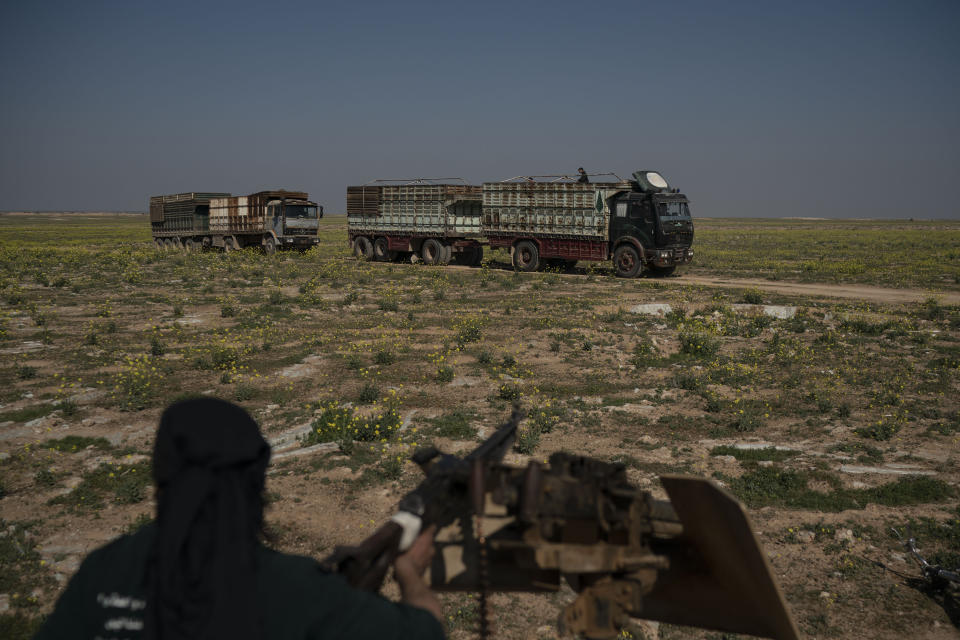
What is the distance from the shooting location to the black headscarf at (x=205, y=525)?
4.14 feet

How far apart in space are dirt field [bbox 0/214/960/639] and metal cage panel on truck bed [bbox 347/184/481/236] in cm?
867

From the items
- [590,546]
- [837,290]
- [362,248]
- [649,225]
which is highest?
[649,225]

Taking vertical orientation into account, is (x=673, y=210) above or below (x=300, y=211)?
below

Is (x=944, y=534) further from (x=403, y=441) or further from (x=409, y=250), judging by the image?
(x=409, y=250)

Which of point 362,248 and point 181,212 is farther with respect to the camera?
point 181,212

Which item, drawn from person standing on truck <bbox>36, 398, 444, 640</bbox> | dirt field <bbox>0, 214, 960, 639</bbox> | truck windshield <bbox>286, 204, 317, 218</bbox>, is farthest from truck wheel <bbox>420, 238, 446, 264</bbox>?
person standing on truck <bbox>36, 398, 444, 640</bbox>

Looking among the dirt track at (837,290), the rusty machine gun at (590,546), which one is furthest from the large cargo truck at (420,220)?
the rusty machine gun at (590,546)

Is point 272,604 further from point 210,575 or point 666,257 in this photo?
point 666,257

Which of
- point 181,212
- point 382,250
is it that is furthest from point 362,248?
point 181,212

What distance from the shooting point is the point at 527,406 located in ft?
26.9

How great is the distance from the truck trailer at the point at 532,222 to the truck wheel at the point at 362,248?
5cm

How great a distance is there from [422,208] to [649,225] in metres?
10.4

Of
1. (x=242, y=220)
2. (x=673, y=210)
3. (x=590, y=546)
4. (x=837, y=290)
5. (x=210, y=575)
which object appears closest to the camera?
(x=210, y=575)

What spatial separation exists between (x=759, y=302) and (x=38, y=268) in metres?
28.7
